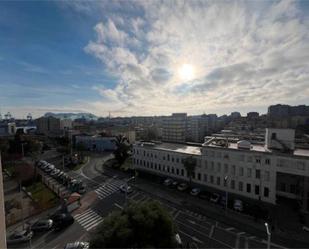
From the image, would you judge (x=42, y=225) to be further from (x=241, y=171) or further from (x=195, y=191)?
(x=241, y=171)

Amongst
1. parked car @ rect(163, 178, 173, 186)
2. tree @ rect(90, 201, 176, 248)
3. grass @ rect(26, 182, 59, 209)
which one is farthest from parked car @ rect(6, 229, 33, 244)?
parked car @ rect(163, 178, 173, 186)

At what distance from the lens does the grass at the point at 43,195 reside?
30480 mm

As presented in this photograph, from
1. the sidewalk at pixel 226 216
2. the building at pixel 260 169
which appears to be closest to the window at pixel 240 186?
the building at pixel 260 169

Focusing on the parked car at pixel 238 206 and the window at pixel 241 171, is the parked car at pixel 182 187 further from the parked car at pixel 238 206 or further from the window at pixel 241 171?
the window at pixel 241 171

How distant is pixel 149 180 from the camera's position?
4028 cm

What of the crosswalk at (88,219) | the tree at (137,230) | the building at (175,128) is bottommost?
the crosswalk at (88,219)

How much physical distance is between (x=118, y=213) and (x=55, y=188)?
26.9 meters

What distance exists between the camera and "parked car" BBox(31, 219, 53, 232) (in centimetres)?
2359

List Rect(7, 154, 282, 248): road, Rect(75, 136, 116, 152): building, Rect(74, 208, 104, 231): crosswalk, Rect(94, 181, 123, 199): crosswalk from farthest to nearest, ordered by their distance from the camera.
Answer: Rect(75, 136, 116, 152): building, Rect(94, 181, 123, 199): crosswalk, Rect(74, 208, 104, 231): crosswalk, Rect(7, 154, 282, 248): road

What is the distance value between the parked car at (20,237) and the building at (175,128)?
72901 mm

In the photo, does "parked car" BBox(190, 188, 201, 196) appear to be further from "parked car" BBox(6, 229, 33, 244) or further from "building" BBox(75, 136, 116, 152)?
"building" BBox(75, 136, 116, 152)

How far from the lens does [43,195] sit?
3369cm

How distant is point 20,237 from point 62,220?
4408mm

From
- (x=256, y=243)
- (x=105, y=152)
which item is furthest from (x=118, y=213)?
(x=105, y=152)
